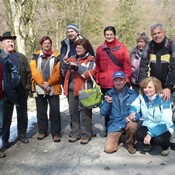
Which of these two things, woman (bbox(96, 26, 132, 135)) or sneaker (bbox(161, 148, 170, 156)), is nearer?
sneaker (bbox(161, 148, 170, 156))

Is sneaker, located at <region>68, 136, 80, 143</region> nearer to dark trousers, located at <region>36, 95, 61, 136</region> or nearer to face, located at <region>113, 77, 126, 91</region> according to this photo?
dark trousers, located at <region>36, 95, 61, 136</region>

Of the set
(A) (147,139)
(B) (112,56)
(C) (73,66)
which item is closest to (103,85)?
(B) (112,56)

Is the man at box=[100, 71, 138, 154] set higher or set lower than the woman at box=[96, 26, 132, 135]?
lower

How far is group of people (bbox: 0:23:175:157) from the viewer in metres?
4.22

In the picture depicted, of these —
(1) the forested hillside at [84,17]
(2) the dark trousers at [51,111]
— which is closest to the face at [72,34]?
(2) the dark trousers at [51,111]

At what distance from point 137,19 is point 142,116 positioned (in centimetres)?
2694

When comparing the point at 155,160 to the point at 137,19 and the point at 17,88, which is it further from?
the point at 137,19

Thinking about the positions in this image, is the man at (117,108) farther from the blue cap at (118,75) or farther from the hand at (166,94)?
the hand at (166,94)

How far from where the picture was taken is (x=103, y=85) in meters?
4.89

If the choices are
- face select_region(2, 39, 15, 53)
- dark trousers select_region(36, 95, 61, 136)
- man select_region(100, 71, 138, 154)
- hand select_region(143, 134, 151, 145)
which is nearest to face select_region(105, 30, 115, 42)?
man select_region(100, 71, 138, 154)

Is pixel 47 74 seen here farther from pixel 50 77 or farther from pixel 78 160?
pixel 78 160

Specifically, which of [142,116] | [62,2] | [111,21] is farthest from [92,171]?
[111,21]

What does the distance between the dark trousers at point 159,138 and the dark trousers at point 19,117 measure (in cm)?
202

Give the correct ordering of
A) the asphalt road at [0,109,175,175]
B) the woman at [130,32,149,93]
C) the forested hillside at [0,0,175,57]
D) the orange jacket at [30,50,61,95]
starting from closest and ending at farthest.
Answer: the asphalt road at [0,109,175,175], the orange jacket at [30,50,61,95], the woman at [130,32,149,93], the forested hillside at [0,0,175,57]
